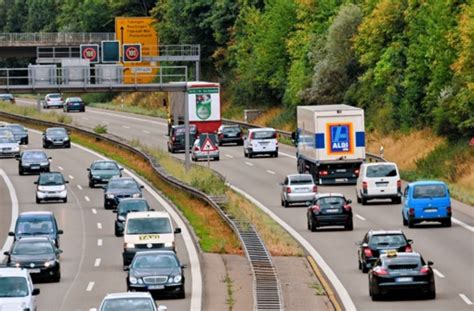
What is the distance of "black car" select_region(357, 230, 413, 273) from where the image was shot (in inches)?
1684

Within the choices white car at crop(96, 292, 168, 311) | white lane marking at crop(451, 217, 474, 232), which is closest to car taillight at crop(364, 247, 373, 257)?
white lane marking at crop(451, 217, 474, 232)

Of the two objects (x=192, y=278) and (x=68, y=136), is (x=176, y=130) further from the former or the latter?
(x=192, y=278)

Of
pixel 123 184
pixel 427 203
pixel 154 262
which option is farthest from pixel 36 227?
pixel 123 184

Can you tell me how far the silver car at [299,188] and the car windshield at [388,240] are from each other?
20.9m

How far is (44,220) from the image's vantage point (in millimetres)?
51906

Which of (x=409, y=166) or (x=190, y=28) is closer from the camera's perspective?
(x=409, y=166)

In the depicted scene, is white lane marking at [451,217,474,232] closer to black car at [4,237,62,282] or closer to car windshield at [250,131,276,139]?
black car at [4,237,62,282]

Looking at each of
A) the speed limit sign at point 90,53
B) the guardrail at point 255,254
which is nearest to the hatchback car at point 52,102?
the speed limit sign at point 90,53

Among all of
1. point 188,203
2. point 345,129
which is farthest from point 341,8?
point 188,203

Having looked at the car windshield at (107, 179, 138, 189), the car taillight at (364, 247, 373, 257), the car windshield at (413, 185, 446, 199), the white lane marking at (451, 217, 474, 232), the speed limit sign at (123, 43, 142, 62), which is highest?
the speed limit sign at (123, 43, 142, 62)

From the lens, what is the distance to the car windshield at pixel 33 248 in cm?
4400

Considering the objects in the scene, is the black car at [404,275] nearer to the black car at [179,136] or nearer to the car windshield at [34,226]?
the car windshield at [34,226]

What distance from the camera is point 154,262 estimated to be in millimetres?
39594

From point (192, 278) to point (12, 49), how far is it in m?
107
